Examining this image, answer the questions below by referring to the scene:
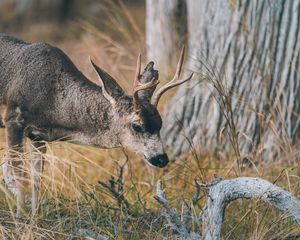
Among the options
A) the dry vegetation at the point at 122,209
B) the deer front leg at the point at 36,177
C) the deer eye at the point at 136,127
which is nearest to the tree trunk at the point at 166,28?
the dry vegetation at the point at 122,209

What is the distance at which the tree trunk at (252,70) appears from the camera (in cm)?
816

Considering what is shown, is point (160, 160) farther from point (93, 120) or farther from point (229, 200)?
point (229, 200)

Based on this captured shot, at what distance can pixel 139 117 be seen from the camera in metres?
6.77

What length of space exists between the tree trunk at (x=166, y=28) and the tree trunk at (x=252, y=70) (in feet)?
4.34

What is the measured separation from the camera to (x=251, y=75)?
830cm

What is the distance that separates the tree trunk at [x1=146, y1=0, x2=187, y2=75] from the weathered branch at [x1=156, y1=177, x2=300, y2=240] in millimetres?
3909

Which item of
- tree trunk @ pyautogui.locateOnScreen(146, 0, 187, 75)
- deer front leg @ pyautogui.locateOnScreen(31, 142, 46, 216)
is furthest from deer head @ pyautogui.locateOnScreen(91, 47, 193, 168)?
tree trunk @ pyautogui.locateOnScreen(146, 0, 187, 75)

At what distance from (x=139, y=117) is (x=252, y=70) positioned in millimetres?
1808

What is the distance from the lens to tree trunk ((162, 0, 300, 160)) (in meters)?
8.16

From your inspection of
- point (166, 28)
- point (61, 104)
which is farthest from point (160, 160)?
point (166, 28)

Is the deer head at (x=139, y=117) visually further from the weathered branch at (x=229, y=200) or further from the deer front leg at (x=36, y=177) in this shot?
the weathered branch at (x=229, y=200)

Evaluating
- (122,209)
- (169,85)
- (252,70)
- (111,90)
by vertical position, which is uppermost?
(169,85)

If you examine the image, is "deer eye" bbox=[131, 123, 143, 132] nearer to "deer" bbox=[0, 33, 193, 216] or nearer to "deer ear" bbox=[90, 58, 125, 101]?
"deer" bbox=[0, 33, 193, 216]

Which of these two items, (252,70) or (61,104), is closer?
(61,104)
